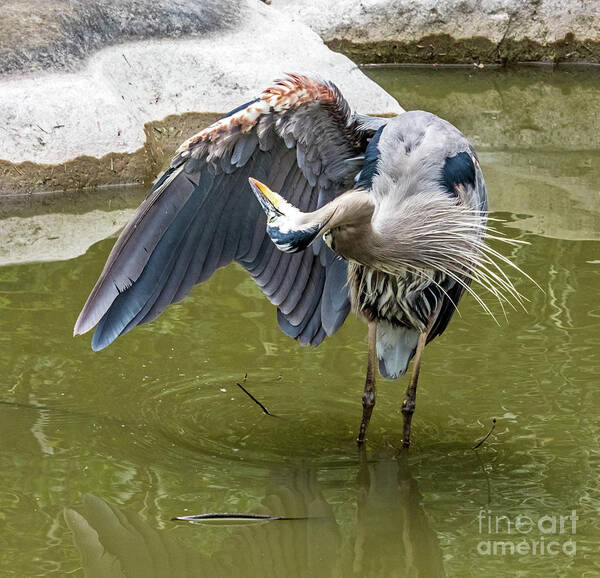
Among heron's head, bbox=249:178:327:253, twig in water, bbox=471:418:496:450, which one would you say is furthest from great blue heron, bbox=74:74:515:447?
heron's head, bbox=249:178:327:253

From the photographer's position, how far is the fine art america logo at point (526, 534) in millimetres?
3824

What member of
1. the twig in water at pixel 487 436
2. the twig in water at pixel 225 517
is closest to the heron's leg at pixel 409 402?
the twig in water at pixel 487 436

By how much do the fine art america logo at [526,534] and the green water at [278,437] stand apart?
1cm

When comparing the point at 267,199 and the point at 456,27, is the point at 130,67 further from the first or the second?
the point at 267,199

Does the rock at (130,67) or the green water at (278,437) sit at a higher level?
the rock at (130,67)

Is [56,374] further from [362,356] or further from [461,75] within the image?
[461,75]

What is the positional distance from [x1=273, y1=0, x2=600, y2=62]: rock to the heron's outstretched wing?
25.7 feet

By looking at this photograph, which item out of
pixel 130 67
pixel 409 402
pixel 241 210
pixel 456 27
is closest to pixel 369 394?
pixel 409 402

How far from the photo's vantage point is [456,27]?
1234cm

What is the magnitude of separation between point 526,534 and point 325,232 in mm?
1259

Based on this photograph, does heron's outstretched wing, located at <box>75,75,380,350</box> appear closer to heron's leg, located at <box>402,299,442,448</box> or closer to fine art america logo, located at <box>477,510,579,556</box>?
heron's leg, located at <box>402,299,442,448</box>

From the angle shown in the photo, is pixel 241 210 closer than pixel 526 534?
No

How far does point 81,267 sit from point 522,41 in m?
7.54

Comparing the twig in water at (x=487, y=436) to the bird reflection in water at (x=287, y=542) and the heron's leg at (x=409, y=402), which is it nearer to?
the heron's leg at (x=409, y=402)
